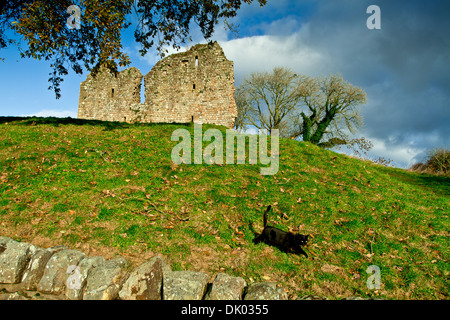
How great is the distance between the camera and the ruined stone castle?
23.9m

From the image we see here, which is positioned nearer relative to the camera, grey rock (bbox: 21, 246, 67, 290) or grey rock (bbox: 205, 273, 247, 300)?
grey rock (bbox: 205, 273, 247, 300)

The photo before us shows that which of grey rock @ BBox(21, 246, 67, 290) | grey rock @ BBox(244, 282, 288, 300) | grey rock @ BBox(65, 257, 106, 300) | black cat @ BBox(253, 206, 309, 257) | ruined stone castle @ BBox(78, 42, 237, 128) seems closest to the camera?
grey rock @ BBox(244, 282, 288, 300)

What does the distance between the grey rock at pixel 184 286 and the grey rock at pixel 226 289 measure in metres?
0.22

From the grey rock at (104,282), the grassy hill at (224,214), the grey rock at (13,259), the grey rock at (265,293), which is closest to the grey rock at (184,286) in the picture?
the grey rock at (265,293)

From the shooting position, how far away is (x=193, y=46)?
977 inches

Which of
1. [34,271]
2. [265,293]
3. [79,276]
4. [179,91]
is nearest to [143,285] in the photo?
[79,276]

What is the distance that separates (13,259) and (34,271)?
61cm

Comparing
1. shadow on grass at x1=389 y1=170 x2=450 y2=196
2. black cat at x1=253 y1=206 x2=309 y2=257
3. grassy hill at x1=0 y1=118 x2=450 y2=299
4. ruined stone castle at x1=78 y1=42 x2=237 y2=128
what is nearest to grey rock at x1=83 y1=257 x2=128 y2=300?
grassy hill at x1=0 y1=118 x2=450 y2=299

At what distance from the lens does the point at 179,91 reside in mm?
24719

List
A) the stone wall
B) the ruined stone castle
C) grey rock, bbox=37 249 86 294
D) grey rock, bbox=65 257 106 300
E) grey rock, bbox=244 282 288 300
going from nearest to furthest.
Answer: grey rock, bbox=244 282 288 300
the stone wall
grey rock, bbox=65 257 106 300
grey rock, bbox=37 249 86 294
the ruined stone castle

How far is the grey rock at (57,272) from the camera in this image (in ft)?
17.6

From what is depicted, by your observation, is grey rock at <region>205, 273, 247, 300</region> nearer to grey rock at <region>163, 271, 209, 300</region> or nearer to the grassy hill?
grey rock at <region>163, 271, 209, 300</region>

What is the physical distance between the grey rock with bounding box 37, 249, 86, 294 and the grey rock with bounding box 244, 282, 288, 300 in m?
3.99
